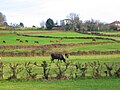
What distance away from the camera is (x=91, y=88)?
23141mm

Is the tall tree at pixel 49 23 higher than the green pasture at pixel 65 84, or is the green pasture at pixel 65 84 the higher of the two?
the green pasture at pixel 65 84

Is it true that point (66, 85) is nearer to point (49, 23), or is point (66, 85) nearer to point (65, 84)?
point (65, 84)

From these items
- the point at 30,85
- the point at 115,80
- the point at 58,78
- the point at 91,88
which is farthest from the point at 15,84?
the point at 115,80

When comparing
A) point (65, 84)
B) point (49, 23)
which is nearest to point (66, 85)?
point (65, 84)

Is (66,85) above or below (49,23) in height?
above

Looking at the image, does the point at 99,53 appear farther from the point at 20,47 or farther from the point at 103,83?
the point at 103,83

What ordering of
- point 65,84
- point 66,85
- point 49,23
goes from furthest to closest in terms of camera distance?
point 49,23
point 65,84
point 66,85

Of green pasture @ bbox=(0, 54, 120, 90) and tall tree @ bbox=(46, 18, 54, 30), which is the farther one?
tall tree @ bbox=(46, 18, 54, 30)

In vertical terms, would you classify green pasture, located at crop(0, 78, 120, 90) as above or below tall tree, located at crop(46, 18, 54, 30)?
above

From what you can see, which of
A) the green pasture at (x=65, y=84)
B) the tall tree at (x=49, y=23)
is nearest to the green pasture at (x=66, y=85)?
the green pasture at (x=65, y=84)

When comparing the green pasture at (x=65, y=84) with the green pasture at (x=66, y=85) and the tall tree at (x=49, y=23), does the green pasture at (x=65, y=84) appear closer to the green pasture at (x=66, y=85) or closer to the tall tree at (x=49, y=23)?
the green pasture at (x=66, y=85)

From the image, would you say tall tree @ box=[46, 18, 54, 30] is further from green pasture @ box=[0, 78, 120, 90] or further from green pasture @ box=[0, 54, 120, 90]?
green pasture @ box=[0, 78, 120, 90]

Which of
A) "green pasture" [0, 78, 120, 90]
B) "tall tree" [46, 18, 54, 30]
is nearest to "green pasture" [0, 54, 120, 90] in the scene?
"green pasture" [0, 78, 120, 90]

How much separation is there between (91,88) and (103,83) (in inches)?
97.2
